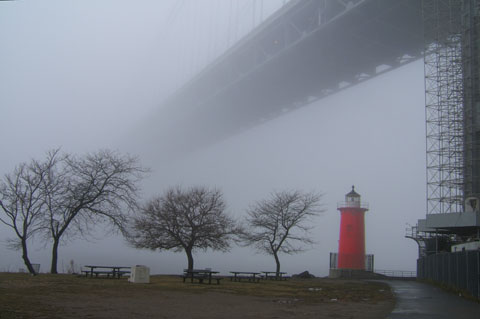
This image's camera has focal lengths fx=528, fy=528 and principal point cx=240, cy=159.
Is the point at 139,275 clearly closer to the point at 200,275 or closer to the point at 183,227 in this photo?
the point at 200,275

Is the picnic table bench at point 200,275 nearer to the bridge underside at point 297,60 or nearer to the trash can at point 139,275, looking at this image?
the trash can at point 139,275

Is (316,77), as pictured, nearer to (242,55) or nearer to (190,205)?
(242,55)

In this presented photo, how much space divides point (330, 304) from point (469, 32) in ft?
69.7

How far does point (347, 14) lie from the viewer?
3431 cm

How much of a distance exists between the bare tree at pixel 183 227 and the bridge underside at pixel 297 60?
15.9 meters

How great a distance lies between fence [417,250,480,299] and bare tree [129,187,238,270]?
427 inches

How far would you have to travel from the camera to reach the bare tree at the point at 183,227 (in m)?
27.5

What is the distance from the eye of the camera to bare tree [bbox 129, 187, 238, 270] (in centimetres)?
2755

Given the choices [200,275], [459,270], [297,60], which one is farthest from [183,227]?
[297,60]

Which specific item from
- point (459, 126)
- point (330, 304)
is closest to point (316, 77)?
point (459, 126)

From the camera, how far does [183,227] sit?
91.1ft

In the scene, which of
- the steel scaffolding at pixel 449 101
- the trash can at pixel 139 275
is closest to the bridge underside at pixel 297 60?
the steel scaffolding at pixel 449 101

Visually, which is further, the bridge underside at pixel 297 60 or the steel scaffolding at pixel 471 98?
the bridge underside at pixel 297 60

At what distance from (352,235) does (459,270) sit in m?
23.6
